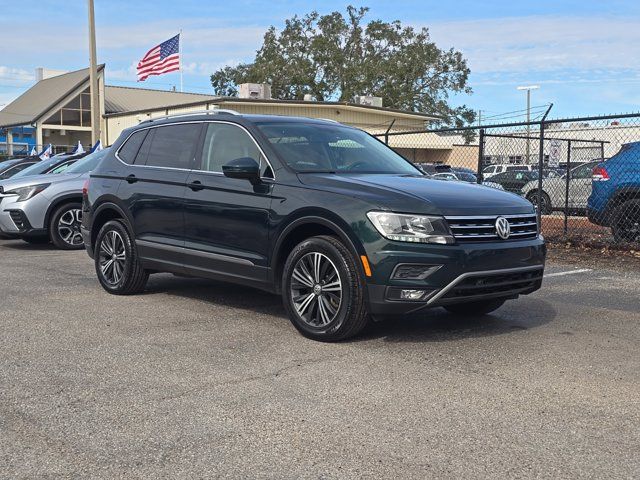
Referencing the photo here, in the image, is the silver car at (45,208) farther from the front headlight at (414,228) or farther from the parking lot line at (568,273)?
the front headlight at (414,228)

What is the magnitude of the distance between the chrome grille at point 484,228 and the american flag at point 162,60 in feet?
98.8

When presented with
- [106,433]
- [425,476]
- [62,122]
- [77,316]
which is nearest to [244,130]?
[77,316]

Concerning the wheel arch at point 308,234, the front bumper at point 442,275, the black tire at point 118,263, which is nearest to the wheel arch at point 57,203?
the black tire at point 118,263

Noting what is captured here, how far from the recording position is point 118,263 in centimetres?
779

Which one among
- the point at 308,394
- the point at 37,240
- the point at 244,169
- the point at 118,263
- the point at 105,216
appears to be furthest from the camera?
the point at 37,240

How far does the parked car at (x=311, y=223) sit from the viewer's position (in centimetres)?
541

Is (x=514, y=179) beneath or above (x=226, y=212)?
above

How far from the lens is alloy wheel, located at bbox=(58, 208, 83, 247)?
39.9 ft

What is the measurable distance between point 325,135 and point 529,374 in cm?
296

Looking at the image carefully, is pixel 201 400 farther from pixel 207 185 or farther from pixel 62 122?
pixel 62 122

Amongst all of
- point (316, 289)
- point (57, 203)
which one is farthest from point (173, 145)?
point (57, 203)

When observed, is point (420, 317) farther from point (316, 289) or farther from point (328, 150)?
point (328, 150)

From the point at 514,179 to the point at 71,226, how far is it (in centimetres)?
1099

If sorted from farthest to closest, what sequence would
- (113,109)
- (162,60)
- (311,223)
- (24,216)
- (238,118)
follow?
(113,109) < (162,60) < (24,216) < (238,118) < (311,223)
